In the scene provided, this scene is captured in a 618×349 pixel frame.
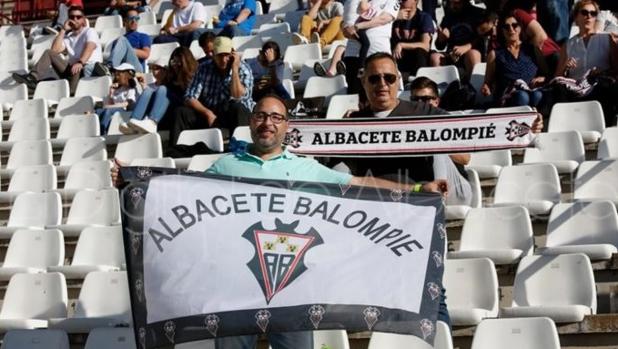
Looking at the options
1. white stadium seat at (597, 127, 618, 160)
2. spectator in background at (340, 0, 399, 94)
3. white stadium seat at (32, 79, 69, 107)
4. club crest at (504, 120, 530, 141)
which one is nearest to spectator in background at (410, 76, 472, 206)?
club crest at (504, 120, 530, 141)

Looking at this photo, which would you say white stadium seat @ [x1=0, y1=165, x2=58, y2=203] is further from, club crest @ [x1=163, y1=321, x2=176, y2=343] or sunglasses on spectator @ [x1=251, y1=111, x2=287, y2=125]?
club crest @ [x1=163, y1=321, x2=176, y2=343]

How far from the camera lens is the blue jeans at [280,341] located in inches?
243

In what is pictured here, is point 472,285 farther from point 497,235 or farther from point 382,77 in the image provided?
point 382,77

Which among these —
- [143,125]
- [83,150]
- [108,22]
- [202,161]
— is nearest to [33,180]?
[83,150]

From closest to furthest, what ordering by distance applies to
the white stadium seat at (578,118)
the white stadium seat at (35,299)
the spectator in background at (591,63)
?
1. the white stadium seat at (35,299)
2. the white stadium seat at (578,118)
3. the spectator in background at (591,63)

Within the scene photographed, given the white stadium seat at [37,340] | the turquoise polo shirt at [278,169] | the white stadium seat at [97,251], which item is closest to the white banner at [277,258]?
the turquoise polo shirt at [278,169]

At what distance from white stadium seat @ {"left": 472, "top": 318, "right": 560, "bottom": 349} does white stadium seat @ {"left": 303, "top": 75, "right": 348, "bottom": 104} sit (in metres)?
5.47

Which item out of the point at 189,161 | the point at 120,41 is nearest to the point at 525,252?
the point at 189,161

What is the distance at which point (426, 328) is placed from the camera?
243 inches

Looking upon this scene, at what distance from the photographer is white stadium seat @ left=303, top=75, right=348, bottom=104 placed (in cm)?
1266

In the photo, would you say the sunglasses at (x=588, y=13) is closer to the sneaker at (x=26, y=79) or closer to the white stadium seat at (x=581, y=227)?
the white stadium seat at (x=581, y=227)

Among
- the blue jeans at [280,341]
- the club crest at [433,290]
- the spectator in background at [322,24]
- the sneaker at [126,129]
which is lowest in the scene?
the blue jeans at [280,341]

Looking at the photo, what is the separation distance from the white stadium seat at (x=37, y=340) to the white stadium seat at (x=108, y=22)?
9.71 meters

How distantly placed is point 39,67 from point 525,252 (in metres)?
8.13
